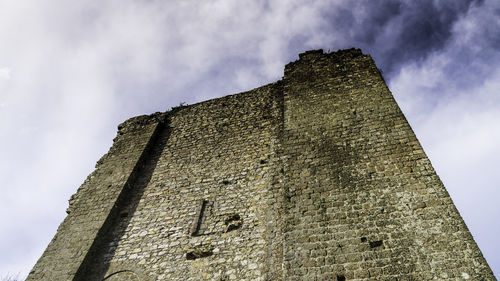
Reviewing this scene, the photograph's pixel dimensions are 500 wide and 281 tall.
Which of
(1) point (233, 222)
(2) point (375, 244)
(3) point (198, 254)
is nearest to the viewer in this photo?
(2) point (375, 244)

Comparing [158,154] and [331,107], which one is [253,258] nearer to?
[331,107]

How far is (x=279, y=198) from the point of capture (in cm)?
558

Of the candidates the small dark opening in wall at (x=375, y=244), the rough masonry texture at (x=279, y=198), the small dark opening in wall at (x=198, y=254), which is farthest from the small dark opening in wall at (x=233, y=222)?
the small dark opening in wall at (x=375, y=244)

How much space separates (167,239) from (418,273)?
427 centimetres

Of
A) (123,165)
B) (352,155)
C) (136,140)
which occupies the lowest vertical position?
(352,155)

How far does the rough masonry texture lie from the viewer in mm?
3668

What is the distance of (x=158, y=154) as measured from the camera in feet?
25.9

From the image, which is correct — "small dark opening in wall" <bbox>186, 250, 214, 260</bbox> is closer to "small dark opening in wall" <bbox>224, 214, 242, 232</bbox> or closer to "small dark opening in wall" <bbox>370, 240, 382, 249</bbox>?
"small dark opening in wall" <bbox>224, 214, 242, 232</bbox>

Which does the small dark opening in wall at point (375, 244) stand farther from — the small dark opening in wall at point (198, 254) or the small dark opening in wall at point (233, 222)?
the small dark opening in wall at point (198, 254)

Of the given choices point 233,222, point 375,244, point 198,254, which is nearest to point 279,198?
point 233,222

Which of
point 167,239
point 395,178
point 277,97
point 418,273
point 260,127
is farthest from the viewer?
point 277,97

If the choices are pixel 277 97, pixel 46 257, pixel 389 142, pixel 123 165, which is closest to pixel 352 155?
pixel 389 142

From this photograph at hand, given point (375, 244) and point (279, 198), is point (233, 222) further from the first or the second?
point (375, 244)

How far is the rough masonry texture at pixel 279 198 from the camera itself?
3.67 meters
